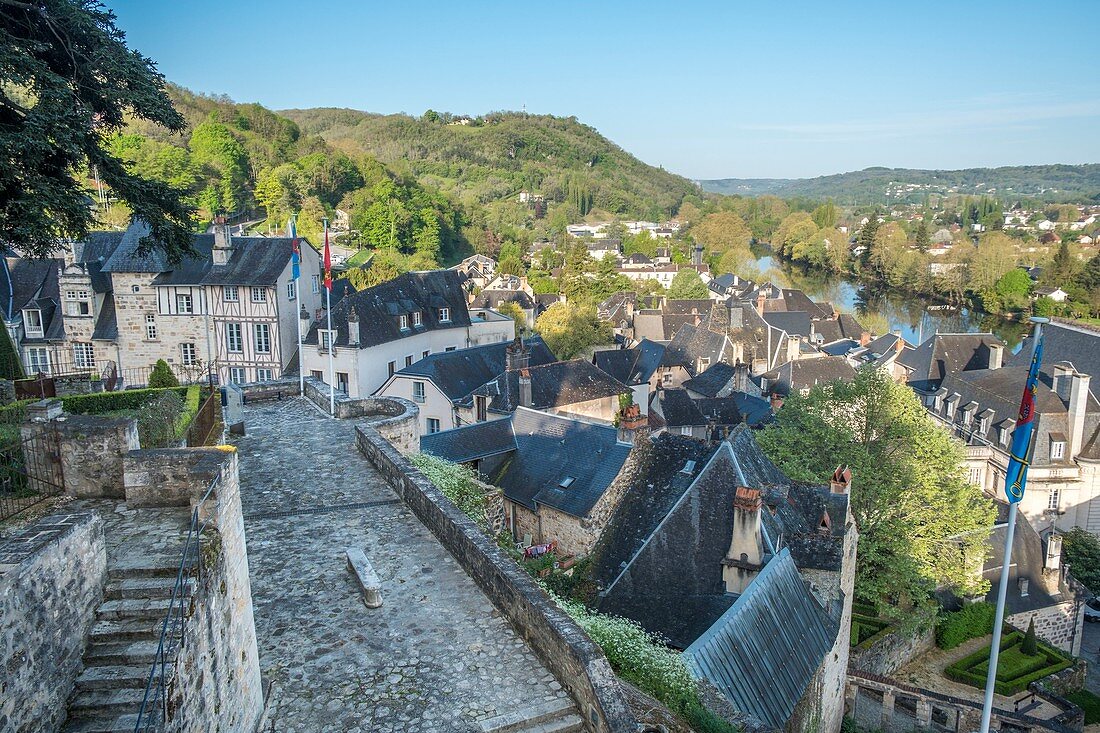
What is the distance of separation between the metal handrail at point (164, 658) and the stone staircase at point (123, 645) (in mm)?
57

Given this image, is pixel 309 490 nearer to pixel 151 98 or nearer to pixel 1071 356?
pixel 151 98

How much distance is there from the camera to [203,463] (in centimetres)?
588

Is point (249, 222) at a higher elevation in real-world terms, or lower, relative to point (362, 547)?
higher

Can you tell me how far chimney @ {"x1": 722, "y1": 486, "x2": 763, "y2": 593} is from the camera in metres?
12.8

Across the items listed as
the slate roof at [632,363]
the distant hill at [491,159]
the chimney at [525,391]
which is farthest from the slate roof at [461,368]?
the distant hill at [491,159]

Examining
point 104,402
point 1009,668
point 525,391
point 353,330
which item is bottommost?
point 1009,668

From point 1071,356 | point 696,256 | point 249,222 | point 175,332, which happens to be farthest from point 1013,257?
point 175,332

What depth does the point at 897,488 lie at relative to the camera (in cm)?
1962

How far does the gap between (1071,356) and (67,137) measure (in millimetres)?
38296

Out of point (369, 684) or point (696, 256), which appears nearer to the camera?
A: point (369, 684)

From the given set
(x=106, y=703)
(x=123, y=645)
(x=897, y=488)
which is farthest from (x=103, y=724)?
(x=897, y=488)

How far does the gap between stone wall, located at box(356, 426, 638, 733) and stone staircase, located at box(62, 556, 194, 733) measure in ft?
10.4

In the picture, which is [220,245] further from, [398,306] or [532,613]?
[532,613]

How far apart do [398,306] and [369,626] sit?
28.8 m
